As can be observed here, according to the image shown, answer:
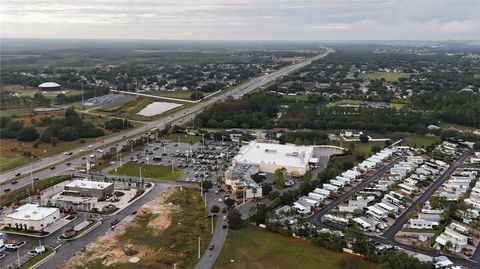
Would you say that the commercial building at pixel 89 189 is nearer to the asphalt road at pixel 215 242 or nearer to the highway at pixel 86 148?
the highway at pixel 86 148

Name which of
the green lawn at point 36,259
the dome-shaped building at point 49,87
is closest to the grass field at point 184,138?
the green lawn at point 36,259

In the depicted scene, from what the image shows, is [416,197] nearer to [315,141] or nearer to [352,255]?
[352,255]

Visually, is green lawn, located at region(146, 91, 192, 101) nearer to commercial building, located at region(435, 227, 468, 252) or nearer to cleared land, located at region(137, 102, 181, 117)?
cleared land, located at region(137, 102, 181, 117)

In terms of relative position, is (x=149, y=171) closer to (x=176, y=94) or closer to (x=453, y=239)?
(x=453, y=239)

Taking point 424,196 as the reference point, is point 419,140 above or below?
above

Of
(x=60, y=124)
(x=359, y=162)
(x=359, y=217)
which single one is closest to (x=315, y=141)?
(x=359, y=162)

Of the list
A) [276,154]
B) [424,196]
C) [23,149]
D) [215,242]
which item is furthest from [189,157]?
[424,196]

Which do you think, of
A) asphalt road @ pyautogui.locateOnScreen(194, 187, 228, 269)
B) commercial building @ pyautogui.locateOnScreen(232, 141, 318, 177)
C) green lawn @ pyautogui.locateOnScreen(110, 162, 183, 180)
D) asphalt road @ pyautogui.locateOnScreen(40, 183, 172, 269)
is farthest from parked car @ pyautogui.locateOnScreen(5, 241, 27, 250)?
commercial building @ pyautogui.locateOnScreen(232, 141, 318, 177)
